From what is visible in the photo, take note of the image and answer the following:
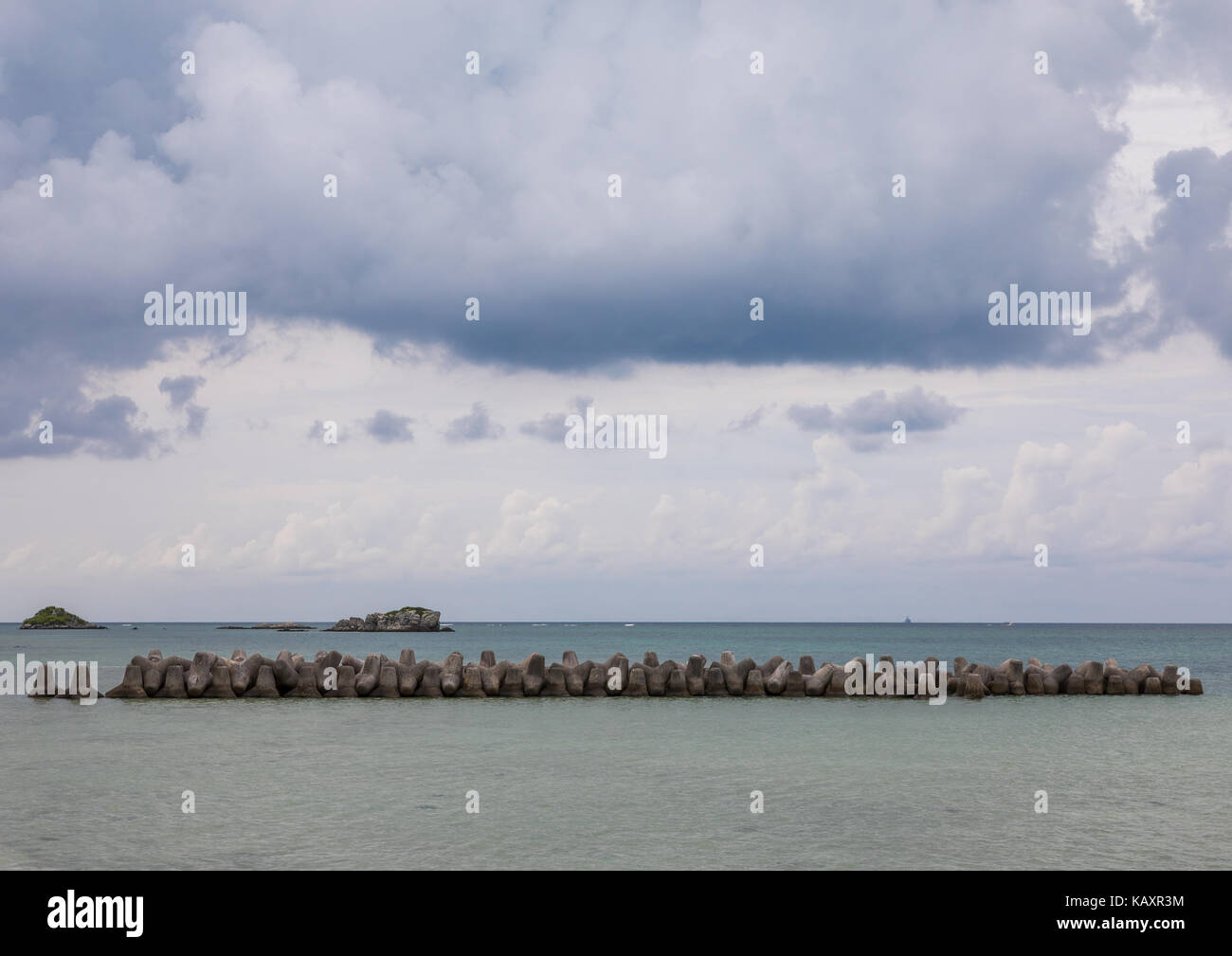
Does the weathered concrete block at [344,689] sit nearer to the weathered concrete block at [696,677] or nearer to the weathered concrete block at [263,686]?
the weathered concrete block at [263,686]

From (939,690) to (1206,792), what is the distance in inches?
504

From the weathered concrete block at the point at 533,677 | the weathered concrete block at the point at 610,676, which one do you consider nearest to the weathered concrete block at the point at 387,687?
the weathered concrete block at the point at 533,677

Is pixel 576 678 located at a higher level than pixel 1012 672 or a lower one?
higher

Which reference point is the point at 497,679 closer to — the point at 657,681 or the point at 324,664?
the point at 657,681

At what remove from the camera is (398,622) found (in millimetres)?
143250

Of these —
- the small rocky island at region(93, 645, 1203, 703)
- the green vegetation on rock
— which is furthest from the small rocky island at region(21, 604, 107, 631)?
the small rocky island at region(93, 645, 1203, 703)

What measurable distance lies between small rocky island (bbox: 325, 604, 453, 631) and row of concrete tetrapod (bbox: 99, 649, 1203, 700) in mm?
115670

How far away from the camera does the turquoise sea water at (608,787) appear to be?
995 centimetres

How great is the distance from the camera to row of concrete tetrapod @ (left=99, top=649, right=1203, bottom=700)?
82.6 ft

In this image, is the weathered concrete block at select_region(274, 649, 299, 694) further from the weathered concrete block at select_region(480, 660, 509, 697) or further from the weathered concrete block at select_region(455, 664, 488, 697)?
the weathered concrete block at select_region(480, 660, 509, 697)

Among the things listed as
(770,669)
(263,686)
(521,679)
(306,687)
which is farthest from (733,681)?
(263,686)

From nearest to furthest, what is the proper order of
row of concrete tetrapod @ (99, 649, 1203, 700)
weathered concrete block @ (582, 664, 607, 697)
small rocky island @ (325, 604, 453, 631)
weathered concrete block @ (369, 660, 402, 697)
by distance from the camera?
row of concrete tetrapod @ (99, 649, 1203, 700) < weathered concrete block @ (369, 660, 402, 697) < weathered concrete block @ (582, 664, 607, 697) < small rocky island @ (325, 604, 453, 631)

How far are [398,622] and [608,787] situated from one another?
13452 centimetres
